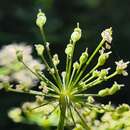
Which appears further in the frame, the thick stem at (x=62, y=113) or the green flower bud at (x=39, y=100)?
the green flower bud at (x=39, y=100)

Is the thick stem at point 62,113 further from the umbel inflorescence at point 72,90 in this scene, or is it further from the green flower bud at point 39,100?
the green flower bud at point 39,100

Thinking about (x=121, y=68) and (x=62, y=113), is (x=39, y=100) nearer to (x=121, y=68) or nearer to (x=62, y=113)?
(x=62, y=113)

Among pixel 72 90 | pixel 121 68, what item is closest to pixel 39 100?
pixel 72 90

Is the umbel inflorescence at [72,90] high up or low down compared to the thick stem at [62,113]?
up

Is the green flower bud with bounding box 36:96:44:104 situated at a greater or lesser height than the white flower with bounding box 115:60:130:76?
lesser

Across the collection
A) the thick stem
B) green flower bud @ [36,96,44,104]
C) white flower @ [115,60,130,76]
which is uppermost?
white flower @ [115,60,130,76]

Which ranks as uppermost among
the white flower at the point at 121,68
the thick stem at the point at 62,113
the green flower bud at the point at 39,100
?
the white flower at the point at 121,68

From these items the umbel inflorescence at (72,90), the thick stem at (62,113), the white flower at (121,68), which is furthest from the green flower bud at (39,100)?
the white flower at (121,68)

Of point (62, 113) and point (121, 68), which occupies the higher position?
point (121, 68)

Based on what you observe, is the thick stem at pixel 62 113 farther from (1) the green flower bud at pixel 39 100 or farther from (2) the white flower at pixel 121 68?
(2) the white flower at pixel 121 68

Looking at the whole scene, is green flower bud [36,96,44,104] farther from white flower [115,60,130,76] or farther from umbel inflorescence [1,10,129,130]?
white flower [115,60,130,76]

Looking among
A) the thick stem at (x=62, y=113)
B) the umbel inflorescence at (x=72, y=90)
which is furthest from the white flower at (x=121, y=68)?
the thick stem at (x=62, y=113)

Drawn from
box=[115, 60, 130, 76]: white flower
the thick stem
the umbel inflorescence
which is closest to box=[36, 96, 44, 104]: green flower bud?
the umbel inflorescence
